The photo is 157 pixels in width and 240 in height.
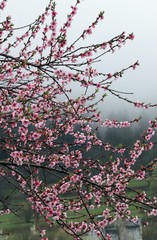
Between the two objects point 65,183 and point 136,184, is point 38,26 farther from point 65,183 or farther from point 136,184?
point 136,184

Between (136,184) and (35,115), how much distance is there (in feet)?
327

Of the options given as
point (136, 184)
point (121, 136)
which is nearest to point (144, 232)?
point (121, 136)

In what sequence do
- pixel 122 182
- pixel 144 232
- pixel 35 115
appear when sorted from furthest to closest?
pixel 144 232
pixel 122 182
pixel 35 115

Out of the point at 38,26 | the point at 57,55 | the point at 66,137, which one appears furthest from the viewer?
the point at 66,137

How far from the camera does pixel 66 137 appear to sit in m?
8.05

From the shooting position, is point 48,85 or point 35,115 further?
point 48,85

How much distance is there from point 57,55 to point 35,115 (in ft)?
7.51

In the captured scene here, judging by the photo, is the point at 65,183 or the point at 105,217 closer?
the point at 65,183

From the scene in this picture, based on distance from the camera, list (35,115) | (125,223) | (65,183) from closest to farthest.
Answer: (35,115)
(65,183)
(125,223)

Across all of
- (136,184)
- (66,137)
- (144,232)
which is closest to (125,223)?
(144,232)

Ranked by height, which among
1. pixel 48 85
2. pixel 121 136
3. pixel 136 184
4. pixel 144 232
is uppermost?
pixel 121 136

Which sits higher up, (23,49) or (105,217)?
(23,49)

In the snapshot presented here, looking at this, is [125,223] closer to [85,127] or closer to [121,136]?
[85,127]

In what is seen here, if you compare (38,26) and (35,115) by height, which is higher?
(38,26)
